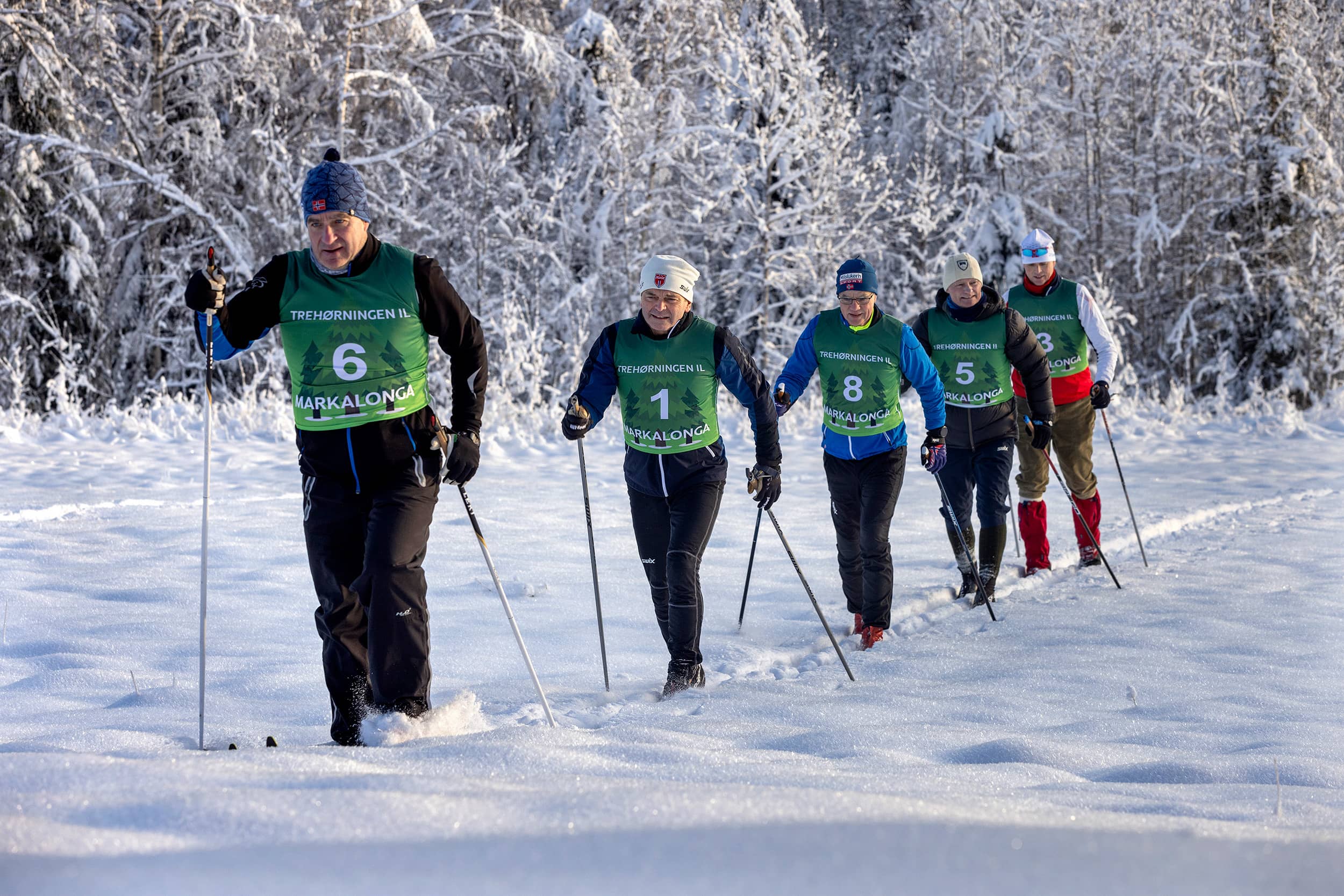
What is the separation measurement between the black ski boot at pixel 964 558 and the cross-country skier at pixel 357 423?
412 cm

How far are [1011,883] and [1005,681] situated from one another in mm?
3244

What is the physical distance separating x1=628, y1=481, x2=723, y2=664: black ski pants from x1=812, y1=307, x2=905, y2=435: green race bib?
4.02 feet

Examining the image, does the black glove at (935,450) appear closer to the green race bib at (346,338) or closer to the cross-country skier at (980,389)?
the cross-country skier at (980,389)

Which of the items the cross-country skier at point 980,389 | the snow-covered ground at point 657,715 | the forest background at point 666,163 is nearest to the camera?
the snow-covered ground at point 657,715

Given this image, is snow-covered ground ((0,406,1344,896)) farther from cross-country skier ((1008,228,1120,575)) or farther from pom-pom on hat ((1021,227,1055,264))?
pom-pom on hat ((1021,227,1055,264))

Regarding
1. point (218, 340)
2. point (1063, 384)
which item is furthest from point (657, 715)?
point (1063, 384)

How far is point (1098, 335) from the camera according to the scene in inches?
320

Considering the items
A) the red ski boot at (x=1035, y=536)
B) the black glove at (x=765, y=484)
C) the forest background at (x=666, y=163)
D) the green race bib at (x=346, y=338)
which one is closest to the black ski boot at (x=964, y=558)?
the red ski boot at (x=1035, y=536)

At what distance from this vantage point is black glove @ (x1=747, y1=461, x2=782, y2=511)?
5.61m

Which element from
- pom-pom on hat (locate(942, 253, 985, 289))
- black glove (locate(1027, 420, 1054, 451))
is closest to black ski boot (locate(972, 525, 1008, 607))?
black glove (locate(1027, 420, 1054, 451))

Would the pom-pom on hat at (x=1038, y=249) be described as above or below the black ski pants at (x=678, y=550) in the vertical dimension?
above

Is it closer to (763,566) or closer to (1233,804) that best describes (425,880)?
(1233,804)

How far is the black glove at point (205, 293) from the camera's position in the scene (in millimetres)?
3943

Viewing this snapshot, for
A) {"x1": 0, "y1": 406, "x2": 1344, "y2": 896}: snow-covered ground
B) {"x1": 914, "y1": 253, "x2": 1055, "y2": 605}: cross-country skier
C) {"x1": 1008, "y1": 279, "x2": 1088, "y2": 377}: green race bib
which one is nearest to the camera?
{"x1": 0, "y1": 406, "x2": 1344, "y2": 896}: snow-covered ground
